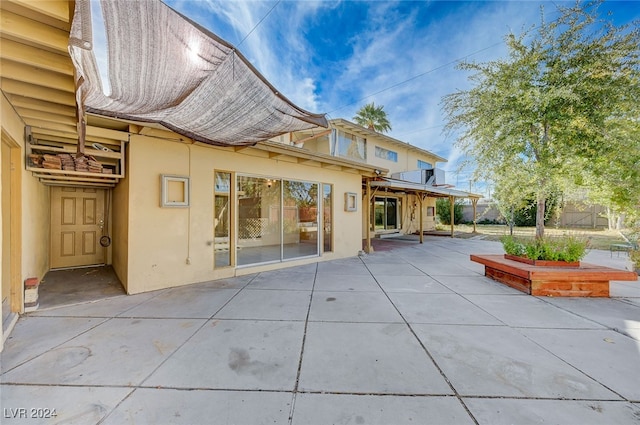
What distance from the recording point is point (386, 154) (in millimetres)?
13977

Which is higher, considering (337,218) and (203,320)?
(337,218)

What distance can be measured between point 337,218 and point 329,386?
5658 mm

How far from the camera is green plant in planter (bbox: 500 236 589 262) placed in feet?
15.3

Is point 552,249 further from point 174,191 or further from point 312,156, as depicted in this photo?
point 174,191

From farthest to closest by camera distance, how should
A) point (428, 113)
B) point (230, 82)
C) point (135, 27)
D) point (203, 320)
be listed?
point (428, 113), point (203, 320), point (230, 82), point (135, 27)

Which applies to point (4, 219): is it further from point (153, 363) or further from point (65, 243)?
point (65, 243)

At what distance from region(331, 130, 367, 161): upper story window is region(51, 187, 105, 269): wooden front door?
843cm

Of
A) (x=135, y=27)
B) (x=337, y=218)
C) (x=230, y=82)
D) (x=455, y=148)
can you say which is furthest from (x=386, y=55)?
(x=135, y=27)

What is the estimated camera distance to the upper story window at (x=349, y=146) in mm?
11500

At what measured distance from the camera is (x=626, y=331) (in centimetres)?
296

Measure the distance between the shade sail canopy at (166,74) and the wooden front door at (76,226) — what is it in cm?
451

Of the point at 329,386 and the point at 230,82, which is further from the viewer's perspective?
the point at 230,82

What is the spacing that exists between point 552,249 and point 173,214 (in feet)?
23.7

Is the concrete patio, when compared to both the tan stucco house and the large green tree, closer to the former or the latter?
the tan stucco house
